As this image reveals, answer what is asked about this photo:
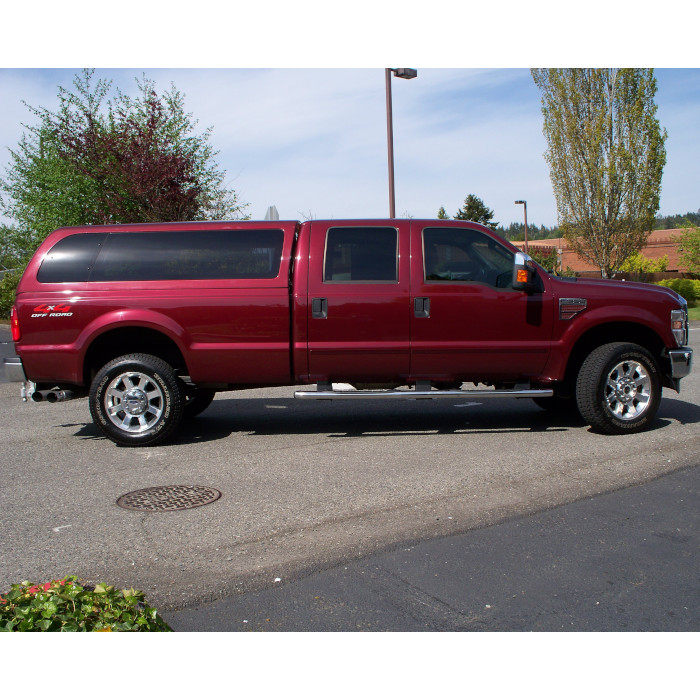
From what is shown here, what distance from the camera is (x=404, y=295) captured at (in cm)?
717

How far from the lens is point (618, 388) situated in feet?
23.7

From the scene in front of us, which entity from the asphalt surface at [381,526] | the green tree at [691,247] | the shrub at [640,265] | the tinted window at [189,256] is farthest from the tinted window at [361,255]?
the green tree at [691,247]

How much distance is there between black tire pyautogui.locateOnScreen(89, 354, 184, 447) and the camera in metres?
7.02

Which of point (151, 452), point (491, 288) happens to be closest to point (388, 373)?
point (491, 288)

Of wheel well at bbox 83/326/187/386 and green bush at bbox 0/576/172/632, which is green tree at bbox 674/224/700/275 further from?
green bush at bbox 0/576/172/632

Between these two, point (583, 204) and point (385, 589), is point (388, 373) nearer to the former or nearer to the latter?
point (385, 589)

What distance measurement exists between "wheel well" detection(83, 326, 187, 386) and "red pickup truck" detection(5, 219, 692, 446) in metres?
0.02

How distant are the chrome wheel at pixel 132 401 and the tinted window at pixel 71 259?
3.47 ft

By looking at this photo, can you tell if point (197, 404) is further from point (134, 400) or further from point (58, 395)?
point (58, 395)

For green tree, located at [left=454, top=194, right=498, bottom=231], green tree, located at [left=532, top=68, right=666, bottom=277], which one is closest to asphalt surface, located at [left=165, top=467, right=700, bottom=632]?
green tree, located at [left=532, top=68, right=666, bottom=277]

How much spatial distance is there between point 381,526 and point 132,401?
3366 millimetres

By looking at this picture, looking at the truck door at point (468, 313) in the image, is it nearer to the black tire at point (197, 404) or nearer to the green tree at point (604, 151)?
the black tire at point (197, 404)

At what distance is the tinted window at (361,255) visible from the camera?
7.21 meters

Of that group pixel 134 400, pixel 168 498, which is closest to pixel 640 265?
pixel 134 400
